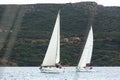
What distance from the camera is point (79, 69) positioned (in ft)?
347

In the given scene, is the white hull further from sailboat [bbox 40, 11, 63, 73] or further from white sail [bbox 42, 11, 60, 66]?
white sail [bbox 42, 11, 60, 66]

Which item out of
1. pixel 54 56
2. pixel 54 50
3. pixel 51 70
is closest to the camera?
pixel 51 70

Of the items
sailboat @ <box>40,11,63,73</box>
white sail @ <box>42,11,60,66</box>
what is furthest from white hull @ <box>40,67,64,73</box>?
white sail @ <box>42,11,60,66</box>

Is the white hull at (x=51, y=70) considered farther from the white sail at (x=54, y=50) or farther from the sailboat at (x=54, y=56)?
the white sail at (x=54, y=50)

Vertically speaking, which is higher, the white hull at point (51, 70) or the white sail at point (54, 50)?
the white sail at point (54, 50)

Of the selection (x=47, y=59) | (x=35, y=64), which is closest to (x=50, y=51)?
(x=47, y=59)

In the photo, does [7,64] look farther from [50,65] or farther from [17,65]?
[50,65]

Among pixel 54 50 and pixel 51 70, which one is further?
pixel 54 50

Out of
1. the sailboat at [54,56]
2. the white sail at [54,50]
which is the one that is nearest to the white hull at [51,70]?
the sailboat at [54,56]

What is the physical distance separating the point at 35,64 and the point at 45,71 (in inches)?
3600

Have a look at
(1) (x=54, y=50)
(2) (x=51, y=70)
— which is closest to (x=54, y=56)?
(1) (x=54, y=50)

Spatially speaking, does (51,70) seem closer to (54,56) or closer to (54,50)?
(54,56)

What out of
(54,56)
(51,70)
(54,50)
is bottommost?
(51,70)

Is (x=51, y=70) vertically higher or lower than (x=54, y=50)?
lower
